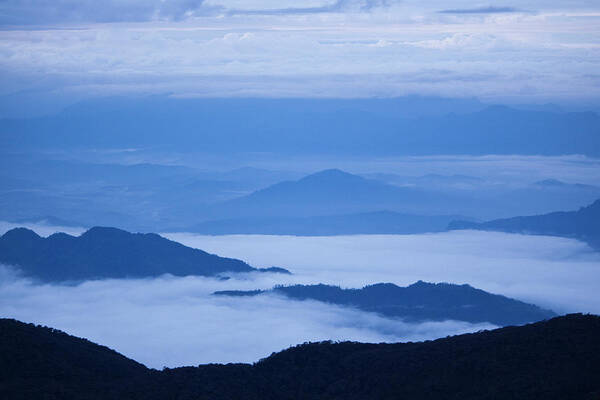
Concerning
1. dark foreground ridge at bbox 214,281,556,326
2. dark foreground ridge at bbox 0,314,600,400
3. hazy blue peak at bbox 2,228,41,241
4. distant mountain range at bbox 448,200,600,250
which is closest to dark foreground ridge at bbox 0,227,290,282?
hazy blue peak at bbox 2,228,41,241

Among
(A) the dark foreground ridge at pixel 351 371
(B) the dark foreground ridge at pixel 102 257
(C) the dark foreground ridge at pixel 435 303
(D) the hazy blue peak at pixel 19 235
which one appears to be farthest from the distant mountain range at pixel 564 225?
(A) the dark foreground ridge at pixel 351 371

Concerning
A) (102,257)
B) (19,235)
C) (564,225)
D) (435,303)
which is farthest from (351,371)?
(564,225)

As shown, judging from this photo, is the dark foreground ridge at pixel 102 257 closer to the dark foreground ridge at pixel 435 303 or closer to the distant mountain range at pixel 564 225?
the dark foreground ridge at pixel 435 303

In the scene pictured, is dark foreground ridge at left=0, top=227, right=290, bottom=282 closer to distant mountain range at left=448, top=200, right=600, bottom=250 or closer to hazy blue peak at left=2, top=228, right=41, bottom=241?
hazy blue peak at left=2, top=228, right=41, bottom=241

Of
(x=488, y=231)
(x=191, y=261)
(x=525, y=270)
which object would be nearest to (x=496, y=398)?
(x=191, y=261)

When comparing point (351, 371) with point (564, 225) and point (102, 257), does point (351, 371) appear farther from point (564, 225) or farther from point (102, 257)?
point (564, 225)

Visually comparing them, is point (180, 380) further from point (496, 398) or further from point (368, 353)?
point (496, 398)
